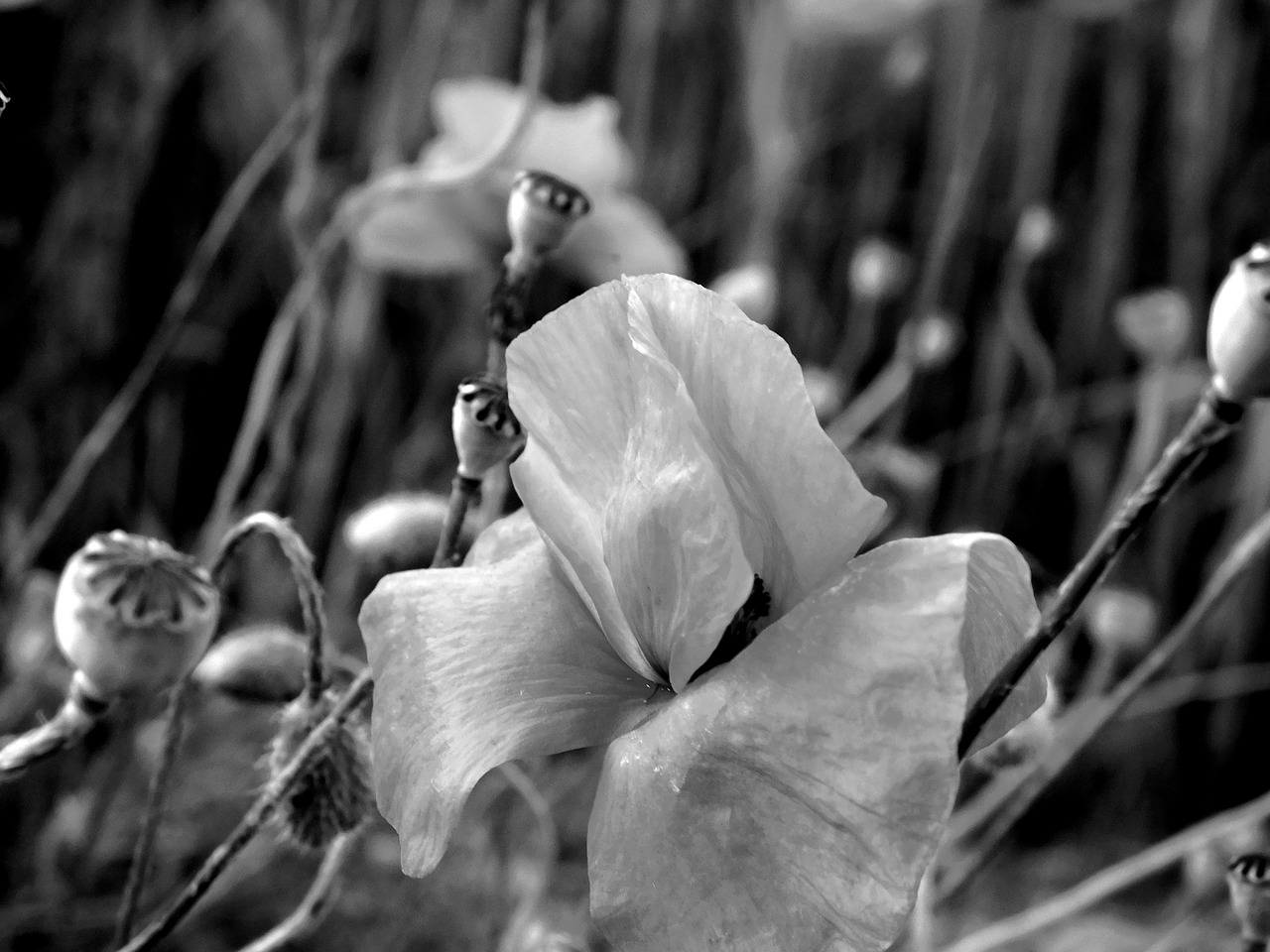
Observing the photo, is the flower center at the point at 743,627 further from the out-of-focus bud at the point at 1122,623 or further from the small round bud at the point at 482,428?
the out-of-focus bud at the point at 1122,623

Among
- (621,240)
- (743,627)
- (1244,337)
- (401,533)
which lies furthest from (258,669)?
(621,240)

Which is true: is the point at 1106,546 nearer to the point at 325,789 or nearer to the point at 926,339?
the point at 325,789

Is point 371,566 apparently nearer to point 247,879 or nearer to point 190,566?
point 190,566

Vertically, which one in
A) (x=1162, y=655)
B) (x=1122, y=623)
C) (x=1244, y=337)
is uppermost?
(x=1244, y=337)

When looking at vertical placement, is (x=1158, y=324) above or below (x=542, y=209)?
below

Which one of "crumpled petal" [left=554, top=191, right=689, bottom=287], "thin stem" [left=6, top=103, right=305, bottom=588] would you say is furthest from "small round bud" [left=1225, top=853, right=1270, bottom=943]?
"crumpled petal" [left=554, top=191, right=689, bottom=287]
